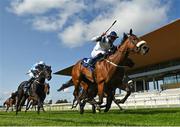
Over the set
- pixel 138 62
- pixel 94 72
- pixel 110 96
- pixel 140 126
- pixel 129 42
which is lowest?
pixel 140 126

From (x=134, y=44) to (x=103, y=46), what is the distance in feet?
6.51

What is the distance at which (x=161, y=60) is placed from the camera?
193 ft

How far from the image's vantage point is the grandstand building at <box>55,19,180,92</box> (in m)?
48.8

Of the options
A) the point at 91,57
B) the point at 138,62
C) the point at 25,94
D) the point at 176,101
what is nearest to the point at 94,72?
the point at 91,57

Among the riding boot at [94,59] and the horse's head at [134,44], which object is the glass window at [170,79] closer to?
the riding boot at [94,59]

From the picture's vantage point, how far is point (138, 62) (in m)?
62.4

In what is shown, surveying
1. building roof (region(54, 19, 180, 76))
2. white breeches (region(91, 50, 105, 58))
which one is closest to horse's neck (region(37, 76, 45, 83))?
white breeches (region(91, 50, 105, 58))

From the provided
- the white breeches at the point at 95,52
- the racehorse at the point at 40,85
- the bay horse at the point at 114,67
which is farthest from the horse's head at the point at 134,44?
the racehorse at the point at 40,85

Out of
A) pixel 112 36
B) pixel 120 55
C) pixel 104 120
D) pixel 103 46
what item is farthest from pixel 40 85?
pixel 104 120

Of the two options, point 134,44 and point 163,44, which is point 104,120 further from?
point 163,44

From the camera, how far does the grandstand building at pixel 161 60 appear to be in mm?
48750

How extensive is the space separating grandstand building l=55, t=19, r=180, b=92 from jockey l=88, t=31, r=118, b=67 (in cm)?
3295

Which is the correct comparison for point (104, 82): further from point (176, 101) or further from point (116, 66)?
point (176, 101)

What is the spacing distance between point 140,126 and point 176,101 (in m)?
16.8
